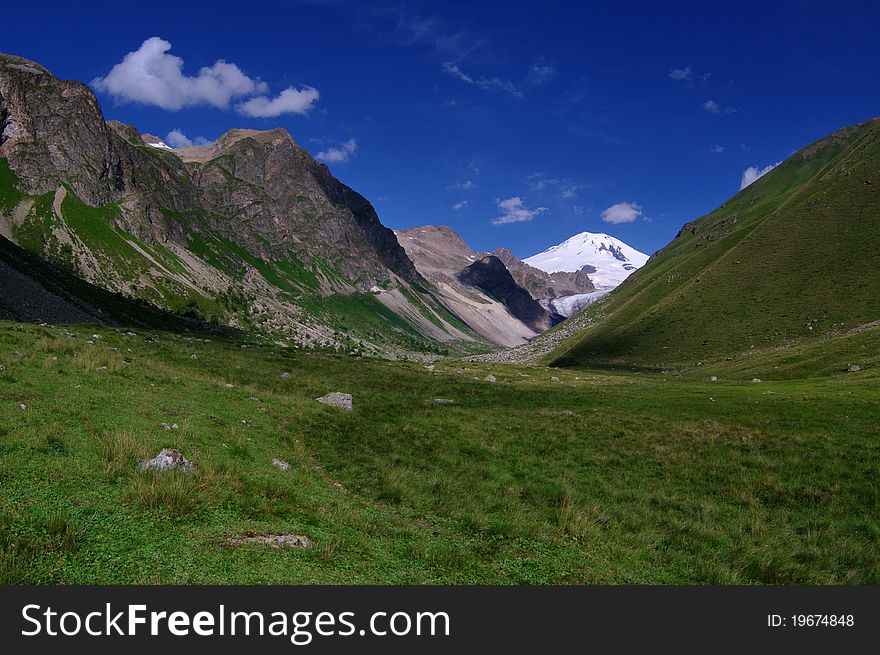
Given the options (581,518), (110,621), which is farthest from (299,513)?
(581,518)

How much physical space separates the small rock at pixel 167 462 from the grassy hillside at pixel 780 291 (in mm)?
104499

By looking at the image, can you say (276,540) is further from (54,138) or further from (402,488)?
(54,138)

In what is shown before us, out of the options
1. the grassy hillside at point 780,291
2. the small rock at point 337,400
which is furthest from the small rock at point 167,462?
A: the grassy hillside at point 780,291

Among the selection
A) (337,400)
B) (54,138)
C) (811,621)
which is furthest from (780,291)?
(54,138)

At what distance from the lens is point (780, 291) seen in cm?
10806

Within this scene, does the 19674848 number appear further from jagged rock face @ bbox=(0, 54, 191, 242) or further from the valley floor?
jagged rock face @ bbox=(0, 54, 191, 242)

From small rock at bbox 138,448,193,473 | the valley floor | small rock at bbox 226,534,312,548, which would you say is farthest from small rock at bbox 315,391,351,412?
small rock at bbox 226,534,312,548

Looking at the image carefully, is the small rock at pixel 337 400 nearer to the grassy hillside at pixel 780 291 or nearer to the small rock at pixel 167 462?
the small rock at pixel 167 462

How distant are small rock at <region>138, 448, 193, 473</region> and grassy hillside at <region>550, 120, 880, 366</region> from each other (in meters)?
104

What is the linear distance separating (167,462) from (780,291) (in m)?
129

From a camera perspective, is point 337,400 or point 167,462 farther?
point 337,400

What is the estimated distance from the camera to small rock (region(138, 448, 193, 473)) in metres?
11.3

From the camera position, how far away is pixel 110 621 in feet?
21.9

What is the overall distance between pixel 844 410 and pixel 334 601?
118 ft
